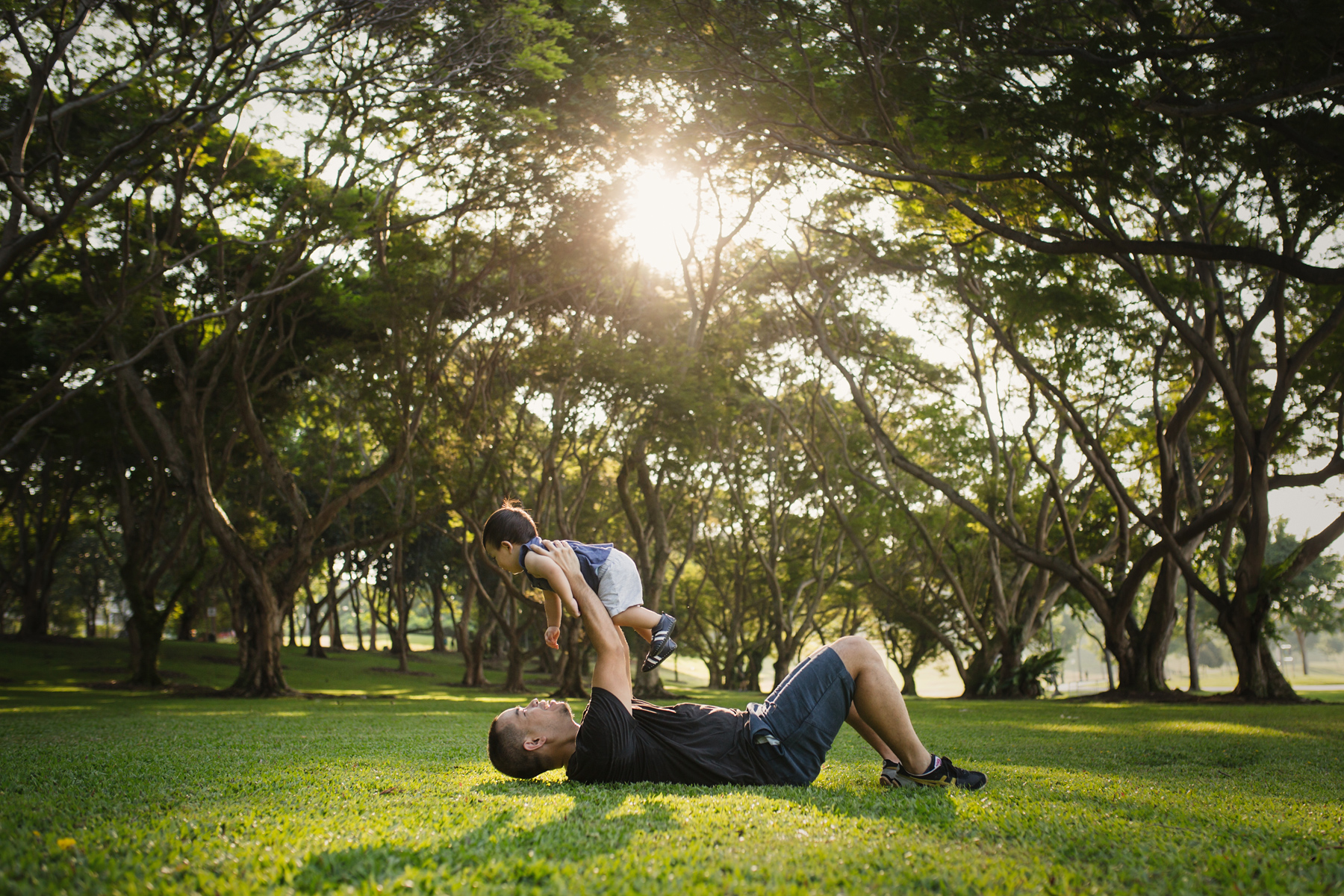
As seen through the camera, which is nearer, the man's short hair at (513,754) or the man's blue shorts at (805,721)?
the man's blue shorts at (805,721)

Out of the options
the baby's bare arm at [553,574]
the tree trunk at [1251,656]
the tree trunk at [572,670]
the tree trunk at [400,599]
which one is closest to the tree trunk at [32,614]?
the tree trunk at [400,599]

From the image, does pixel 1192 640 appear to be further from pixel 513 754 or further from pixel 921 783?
pixel 513 754

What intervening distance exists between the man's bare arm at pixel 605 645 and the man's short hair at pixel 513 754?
1.78 ft

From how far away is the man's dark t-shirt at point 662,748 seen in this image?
434cm

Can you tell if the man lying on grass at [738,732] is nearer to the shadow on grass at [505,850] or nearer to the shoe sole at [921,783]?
the shoe sole at [921,783]

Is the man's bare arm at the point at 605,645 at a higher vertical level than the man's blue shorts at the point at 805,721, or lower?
higher

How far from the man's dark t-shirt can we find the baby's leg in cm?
101

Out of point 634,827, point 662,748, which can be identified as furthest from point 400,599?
point 634,827

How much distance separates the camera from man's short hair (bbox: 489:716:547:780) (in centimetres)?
454

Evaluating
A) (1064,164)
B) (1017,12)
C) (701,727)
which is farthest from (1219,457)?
(701,727)

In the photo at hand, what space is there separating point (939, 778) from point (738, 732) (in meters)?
1.03

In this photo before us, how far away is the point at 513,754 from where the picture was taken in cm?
455

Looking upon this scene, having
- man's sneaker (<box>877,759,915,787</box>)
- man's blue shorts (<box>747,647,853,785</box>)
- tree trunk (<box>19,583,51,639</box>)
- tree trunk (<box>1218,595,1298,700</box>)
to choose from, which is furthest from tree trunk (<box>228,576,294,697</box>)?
tree trunk (<box>1218,595,1298,700</box>)

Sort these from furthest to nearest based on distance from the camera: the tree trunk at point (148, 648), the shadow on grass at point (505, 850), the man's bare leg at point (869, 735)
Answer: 1. the tree trunk at point (148, 648)
2. the man's bare leg at point (869, 735)
3. the shadow on grass at point (505, 850)
